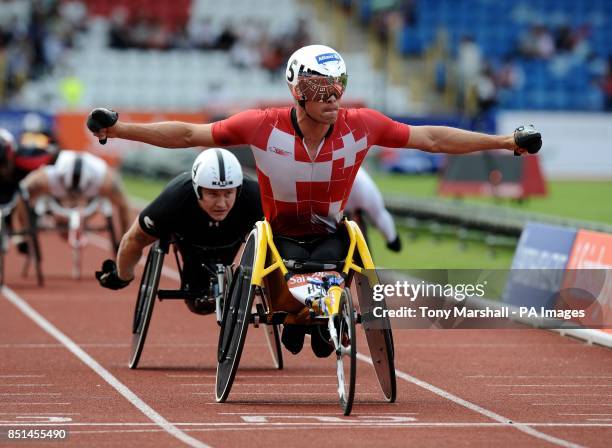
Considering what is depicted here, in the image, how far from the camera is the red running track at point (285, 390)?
8367mm

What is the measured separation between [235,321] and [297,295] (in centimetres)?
59

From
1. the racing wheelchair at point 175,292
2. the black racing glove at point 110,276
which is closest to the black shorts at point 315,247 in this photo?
the racing wheelchair at point 175,292

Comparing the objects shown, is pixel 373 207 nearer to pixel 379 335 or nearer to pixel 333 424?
pixel 379 335

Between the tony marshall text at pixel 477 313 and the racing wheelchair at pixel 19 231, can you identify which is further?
the racing wheelchair at pixel 19 231

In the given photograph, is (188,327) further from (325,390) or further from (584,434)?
(584,434)

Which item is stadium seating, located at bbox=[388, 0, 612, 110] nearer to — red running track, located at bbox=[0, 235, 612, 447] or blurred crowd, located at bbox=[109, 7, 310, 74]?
blurred crowd, located at bbox=[109, 7, 310, 74]

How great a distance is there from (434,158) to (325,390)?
31.8 metres

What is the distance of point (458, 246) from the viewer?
2395 centimetres

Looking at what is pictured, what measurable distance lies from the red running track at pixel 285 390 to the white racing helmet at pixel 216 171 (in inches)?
54.7

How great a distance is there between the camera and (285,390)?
10383mm

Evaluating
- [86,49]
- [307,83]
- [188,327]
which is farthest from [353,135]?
[86,49]

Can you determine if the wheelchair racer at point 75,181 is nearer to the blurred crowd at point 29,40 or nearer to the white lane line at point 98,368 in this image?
the white lane line at point 98,368

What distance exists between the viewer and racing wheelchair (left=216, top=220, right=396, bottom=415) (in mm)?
9148

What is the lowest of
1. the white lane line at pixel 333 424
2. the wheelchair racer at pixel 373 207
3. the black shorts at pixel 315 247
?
the wheelchair racer at pixel 373 207
